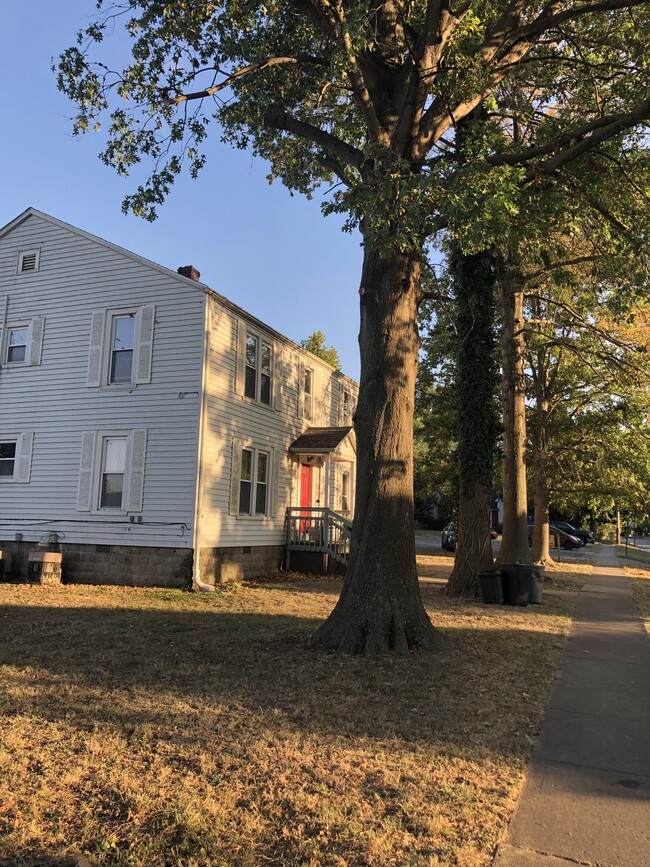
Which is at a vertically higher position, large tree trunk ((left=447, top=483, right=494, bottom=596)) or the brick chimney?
the brick chimney

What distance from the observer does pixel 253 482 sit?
16.2m

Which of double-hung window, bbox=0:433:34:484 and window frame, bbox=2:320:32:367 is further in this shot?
window frame, bbox=2:320:32:367

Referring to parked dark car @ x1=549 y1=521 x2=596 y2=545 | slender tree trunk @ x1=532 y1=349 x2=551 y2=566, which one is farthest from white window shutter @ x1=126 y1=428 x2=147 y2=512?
parked dark car @ x1=549 y1=521 x2=596 y2=545

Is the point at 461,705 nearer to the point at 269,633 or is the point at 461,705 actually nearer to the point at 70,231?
the point at 269,633

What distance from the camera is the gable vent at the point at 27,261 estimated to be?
16.1m

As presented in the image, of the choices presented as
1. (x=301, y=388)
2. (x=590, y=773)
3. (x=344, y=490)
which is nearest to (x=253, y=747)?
(x=590, y=773)

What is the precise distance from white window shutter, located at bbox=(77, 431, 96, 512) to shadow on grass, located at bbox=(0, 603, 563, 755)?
5537 mm

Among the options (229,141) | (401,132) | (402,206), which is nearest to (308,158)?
(229,141)

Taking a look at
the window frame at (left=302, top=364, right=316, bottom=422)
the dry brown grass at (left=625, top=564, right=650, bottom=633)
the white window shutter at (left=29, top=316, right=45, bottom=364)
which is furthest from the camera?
the window frame at (left=302, top=364, right=316, bottom=422)

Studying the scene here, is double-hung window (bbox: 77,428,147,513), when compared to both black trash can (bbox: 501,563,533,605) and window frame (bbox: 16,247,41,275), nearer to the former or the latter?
window frame (bbox: 16,247,41,275)

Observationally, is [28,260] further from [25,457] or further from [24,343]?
[25,457]

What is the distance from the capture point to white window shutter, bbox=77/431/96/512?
47.4 feet

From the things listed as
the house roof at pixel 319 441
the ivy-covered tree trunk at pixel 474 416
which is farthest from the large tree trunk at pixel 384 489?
the house roof at pixel 319 441

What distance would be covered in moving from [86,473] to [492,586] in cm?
922
